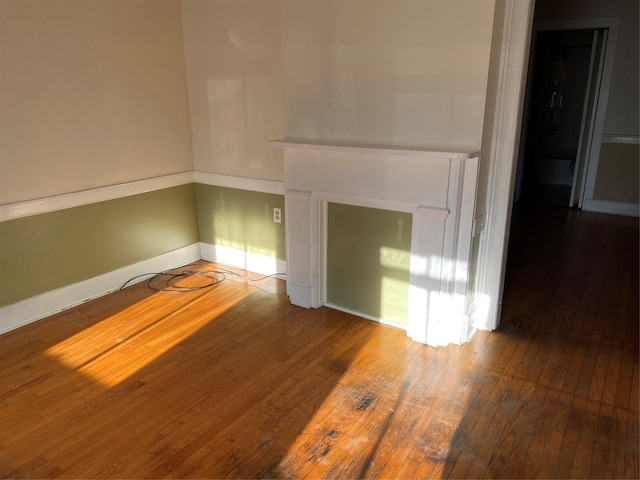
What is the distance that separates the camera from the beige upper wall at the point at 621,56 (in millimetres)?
5141

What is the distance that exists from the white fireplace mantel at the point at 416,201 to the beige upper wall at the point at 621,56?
3975 mm

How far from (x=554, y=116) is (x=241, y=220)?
6.08 meters

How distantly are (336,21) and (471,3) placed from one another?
75 cm

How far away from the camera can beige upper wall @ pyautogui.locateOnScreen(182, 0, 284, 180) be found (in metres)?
3.32

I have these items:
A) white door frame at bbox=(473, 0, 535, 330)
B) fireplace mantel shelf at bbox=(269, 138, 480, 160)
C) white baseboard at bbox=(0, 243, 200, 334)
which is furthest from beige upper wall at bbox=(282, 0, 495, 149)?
white baseboard at bbox=(0, 243, 200, 334)

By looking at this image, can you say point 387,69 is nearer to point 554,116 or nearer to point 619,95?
point 619,95

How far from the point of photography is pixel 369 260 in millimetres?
2959

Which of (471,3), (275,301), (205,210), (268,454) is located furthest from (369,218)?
(205,210)

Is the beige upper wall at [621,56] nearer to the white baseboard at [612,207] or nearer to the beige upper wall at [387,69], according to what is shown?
the white baseboard at [612,207]

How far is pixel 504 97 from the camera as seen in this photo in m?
2.52

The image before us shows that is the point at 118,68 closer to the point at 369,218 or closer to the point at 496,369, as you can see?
the point at 369,218

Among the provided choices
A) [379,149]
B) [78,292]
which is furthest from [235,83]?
[78,292]

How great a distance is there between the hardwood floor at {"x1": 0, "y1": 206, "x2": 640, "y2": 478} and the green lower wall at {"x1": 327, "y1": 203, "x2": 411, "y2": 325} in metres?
0.13

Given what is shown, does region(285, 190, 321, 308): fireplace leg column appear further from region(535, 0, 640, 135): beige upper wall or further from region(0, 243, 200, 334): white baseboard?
region(535, 0, 640, 135): beige upper wall
